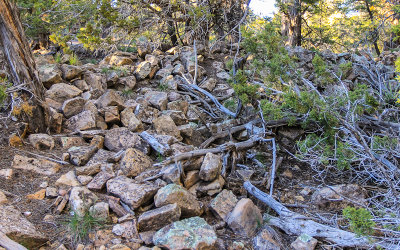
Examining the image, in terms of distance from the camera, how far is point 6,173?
3650mm

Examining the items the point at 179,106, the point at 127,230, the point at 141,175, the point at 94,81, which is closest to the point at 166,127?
the point at 179,106

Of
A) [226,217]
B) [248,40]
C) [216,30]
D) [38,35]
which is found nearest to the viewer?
[226,217]

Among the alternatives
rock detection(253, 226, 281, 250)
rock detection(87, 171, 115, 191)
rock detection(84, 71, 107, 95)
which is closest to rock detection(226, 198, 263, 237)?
rock detection(253, 226, 281, 250)

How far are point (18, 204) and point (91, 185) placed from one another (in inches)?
28.9

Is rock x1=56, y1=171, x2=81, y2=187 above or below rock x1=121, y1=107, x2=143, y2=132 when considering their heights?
below

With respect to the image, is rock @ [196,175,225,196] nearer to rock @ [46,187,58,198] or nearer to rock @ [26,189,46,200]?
rock @ [46,187,58,198]

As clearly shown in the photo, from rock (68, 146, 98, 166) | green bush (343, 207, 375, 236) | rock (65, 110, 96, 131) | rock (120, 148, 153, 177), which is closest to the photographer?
green bush (343, 207, 375, 236)

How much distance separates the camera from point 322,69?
463cm

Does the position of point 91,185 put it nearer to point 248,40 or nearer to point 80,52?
point 248,40

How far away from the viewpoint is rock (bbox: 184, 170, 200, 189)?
4.07 metres

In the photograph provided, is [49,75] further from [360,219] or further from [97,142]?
[360,219]

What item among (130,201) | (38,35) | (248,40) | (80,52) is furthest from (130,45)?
(130,201)

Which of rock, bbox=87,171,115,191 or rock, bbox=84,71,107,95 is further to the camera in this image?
rock, bbox=84,71,107,95

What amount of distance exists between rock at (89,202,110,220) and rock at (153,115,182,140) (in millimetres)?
1946
